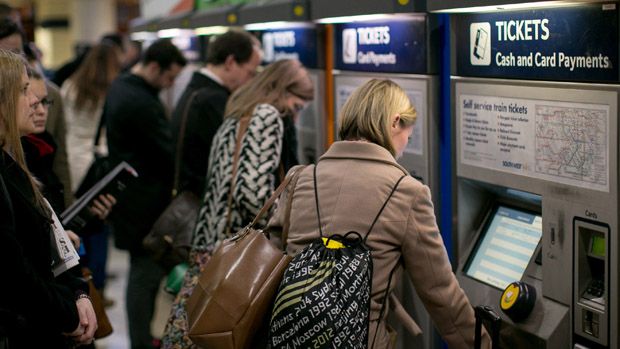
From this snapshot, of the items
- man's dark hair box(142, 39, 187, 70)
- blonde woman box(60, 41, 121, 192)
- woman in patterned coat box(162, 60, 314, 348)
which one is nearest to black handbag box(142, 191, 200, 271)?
woman in patterned coat box(162, 60, 314, 348)

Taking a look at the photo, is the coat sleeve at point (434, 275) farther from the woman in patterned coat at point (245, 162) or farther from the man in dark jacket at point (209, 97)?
the man in dark jacket at point (209, 97)

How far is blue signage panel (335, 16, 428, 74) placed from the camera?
287cm

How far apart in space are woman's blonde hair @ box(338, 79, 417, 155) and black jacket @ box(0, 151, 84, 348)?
876 mm

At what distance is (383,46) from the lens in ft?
10.1

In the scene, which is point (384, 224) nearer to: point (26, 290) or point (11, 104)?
point (26, 290)

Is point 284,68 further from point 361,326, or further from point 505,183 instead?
point 361,326

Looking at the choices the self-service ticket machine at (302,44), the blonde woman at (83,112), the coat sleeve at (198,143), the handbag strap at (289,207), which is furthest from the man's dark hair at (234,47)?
the blonde woman at (83,112)

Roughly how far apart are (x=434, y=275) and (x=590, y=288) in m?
0.41

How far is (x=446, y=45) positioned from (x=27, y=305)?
4.95 ft

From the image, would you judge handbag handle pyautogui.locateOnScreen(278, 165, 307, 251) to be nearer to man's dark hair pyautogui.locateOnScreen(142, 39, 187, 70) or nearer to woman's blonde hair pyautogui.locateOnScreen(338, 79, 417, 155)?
woman's blonde hair pyautogui.locateOnScreen(338, 79, 417, 155)

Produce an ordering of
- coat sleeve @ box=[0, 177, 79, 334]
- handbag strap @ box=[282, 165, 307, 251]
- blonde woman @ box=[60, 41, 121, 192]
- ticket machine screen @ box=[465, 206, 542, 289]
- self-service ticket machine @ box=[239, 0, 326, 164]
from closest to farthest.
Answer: coat sleeve @ box=[0, 177, 79, 334]
handbag strap @ box=[282, 165, 307, 251]
ticket machine screen @ box=[465, 206, 542, 289]
self-service ticket machine @ box=[239, 0, 326, 164]
blonde woman @ box=[60, 41, 121, 192]

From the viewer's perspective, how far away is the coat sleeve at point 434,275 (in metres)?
2.27

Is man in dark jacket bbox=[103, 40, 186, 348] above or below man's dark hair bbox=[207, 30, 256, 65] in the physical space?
below

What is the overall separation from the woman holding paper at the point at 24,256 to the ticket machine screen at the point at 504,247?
123 centimetres
